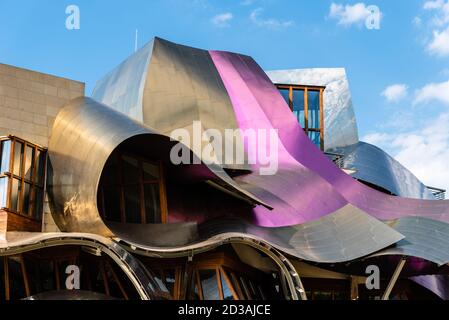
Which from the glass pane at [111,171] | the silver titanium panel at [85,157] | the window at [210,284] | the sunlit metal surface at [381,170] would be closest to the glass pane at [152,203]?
the glass pane at [111,171]

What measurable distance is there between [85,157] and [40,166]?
2159mm

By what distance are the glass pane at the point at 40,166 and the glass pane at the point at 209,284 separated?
533cm

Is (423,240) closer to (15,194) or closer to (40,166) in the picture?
(40,166)

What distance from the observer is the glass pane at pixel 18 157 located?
81.3 feet

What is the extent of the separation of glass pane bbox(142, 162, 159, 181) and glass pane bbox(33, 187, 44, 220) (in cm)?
315

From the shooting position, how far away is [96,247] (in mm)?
22062

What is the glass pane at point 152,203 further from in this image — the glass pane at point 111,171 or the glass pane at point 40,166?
the glass pane at point 40,166

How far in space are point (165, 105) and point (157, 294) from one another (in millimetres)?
8228

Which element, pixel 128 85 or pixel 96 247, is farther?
pixel 128 85

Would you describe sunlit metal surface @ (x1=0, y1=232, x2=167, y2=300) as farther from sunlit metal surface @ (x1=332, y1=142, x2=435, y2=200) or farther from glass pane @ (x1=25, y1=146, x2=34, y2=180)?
sunlit metal surface @ (x1=332, y1=142, x2=435, y2=200)

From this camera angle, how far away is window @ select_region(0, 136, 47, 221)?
80.0 ft

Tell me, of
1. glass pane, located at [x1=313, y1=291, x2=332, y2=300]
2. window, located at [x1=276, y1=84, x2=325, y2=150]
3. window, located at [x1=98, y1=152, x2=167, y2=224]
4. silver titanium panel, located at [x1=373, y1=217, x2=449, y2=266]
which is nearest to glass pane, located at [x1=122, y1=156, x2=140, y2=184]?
window, located at [x1=98, y1=152, x2=167, y2=224]

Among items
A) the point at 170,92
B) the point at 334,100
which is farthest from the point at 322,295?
the point at 334,100
